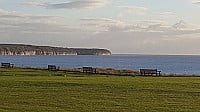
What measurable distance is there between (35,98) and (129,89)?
8.10 meters

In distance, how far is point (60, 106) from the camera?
20.6 meters

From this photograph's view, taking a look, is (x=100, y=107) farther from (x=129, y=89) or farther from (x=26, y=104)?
(x=129, y=89)

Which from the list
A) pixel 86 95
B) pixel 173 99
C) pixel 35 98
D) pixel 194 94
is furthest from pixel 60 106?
pixel 194 94

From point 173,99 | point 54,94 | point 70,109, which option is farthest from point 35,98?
point 173,99

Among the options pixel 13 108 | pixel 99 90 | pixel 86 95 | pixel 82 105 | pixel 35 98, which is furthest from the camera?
pixel 99 90

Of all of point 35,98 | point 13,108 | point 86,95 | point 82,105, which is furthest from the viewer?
point 86,95

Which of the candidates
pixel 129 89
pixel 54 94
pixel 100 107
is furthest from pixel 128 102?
pixel 129 89

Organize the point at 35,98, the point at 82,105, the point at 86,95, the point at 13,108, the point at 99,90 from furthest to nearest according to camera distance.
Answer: the point at 99,90 < the point at 86,95 < the point at 35,98 < the point at 82,105 < the point at 13,108

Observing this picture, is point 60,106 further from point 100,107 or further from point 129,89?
point 129,89

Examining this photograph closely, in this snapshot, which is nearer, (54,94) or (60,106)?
(60,106)

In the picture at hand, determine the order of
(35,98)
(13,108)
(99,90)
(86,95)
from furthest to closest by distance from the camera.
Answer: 1. (99,90)
2. (86,95)
3. (35,98)
4. (13,108)

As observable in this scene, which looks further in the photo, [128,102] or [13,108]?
[128,102]

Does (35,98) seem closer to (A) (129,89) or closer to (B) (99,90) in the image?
(B) (99,90)

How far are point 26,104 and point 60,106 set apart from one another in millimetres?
1691
